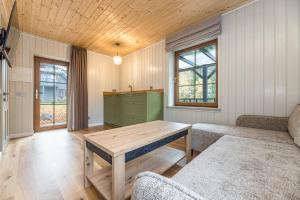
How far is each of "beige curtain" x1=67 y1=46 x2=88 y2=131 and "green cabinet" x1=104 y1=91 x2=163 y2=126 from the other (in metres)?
0.71

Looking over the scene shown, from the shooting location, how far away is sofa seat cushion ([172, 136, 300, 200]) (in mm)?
577

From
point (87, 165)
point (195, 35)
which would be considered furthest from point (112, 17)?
point (87, 165)

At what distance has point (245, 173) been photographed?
73 cm

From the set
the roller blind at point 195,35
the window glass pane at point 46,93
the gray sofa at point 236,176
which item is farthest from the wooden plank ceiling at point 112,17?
the gray sofa at point 236,176

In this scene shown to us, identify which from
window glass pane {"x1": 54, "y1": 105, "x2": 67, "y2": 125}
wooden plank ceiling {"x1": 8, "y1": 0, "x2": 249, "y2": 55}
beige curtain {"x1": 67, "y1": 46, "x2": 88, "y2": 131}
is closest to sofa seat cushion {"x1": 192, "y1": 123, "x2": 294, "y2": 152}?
wooden plank ceiling {"x1": 8, "y1": 0, "x2": 249, "y2": 55}

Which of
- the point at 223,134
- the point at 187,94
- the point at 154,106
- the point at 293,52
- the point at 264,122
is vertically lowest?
the point at 223,134

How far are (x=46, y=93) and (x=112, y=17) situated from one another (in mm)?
2529

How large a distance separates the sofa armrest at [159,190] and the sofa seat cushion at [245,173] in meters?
0.27

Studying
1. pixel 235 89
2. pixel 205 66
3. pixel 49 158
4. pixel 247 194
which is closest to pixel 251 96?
pixel 235 89

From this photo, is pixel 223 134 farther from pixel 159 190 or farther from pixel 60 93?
pixel 60 93

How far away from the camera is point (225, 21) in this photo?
90.4 inches

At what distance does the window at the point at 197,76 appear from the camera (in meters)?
2.55

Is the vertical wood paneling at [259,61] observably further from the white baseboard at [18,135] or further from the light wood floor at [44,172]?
the white baseboard at [18,135]

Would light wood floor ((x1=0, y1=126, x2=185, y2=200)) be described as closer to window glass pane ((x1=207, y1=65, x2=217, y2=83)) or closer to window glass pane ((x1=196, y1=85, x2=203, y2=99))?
window glass pane ((x1=196, y1=85, x2=203, y2=99))
